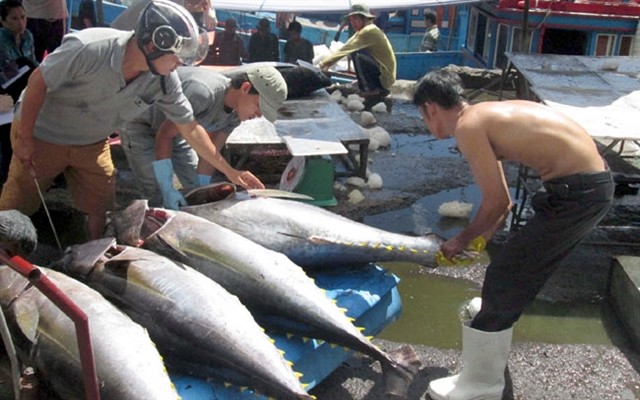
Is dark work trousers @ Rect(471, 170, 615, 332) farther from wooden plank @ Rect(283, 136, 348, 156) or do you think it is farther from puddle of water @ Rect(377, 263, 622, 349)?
wooden plank @ Rect(283, 136, 348, 156)

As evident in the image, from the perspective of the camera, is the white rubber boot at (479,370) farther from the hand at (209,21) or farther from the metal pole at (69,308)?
the hand at (209,21)

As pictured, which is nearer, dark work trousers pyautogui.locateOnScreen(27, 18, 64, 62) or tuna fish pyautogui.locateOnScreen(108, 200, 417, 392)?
tuna fish pyautogui.locateOnScreen(108, 200, 417, 392)

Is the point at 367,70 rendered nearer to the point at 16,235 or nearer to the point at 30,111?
the point at 30,111

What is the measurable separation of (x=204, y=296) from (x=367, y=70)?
771 centimetres

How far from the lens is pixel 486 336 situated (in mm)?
3979

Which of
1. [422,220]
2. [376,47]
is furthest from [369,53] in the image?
[422,220]

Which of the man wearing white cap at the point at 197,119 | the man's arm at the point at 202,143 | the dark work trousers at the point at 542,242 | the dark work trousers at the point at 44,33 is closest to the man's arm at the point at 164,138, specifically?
the man wearing white cap at the point at 197,119

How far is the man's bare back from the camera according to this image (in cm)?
362

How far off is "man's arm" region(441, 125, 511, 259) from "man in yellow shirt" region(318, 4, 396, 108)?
22.8 feet

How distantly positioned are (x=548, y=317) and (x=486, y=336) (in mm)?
1450

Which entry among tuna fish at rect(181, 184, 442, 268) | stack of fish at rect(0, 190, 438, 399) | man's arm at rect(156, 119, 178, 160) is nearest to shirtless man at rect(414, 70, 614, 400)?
tuna fish at rect(181, 184, 442, 268)

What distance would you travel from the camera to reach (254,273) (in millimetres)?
3604

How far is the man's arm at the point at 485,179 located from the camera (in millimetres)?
3600

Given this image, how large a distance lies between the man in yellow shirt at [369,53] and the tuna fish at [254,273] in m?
6.98
